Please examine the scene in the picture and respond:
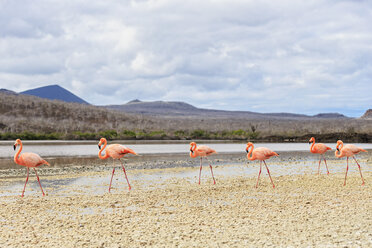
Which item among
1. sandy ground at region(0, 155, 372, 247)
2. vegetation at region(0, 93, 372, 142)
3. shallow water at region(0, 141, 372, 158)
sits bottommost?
sandy ground at region(0, 155, 372, 247)

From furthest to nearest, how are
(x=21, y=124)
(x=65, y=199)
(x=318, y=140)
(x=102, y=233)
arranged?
(x=21, y=124)
(x=318, y=140)
(x=65, y=199)
(x=102, y=233)

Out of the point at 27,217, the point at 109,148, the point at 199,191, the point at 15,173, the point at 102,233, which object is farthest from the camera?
the point at 15,173

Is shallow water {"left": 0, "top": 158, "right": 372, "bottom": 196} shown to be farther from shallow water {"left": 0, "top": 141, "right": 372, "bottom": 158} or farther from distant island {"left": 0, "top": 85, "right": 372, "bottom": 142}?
distant island {"left": 0, "top": 85, "right": 372, "bottom": 142}

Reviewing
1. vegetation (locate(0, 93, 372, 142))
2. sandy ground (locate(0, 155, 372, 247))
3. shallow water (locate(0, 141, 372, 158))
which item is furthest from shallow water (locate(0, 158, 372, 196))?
vegetation (locate(0, 93, 372, 142))

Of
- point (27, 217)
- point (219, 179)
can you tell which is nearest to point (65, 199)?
point (27, 217)

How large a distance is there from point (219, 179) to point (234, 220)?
692cm

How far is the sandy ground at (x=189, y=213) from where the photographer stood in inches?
274

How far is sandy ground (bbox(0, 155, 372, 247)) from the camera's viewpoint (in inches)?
274

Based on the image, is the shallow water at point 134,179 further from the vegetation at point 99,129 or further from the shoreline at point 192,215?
the vegetation at point 99,129

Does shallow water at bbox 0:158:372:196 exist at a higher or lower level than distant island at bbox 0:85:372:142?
lower

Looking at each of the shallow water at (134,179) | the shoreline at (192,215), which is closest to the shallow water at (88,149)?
the shallow water at (134,179)

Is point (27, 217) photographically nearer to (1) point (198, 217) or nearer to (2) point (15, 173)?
(1) point (198, 217)

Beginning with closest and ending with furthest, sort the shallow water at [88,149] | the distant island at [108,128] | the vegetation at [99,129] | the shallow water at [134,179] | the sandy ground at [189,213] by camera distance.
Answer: the sandy ground at [189,213]
the shallow water at [134,179]
the shallow water at [88,149]
the vegetation at [99,129]
the distant island at [108,128]

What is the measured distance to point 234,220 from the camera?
8273 millimetres
